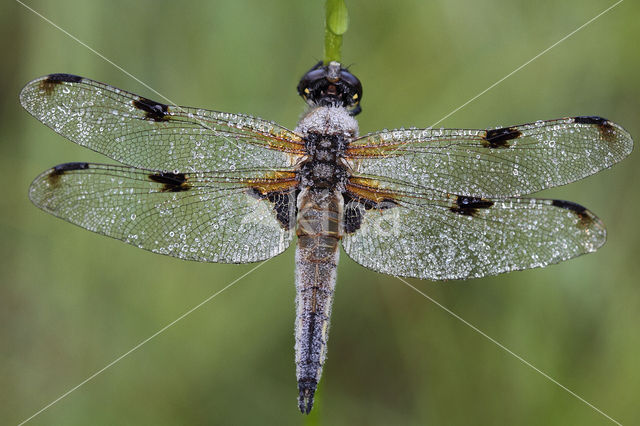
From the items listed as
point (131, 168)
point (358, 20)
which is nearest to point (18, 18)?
point (131, 168)

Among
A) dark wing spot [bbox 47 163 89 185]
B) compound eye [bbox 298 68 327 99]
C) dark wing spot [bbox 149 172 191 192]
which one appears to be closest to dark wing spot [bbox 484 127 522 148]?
compound eye [bbox 298 68 327 99]

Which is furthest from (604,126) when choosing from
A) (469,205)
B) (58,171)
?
(58,171)

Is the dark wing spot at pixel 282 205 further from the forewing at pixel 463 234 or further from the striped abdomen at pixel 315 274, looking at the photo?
the forewing at pixel 463 234

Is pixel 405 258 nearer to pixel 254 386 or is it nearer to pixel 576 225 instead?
pixel 576 225

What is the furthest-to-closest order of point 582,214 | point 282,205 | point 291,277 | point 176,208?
1. point 291,277
2. point 282,205
3. point 176,208
4. point 582,214

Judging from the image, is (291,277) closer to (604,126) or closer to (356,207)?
Answer: (356,207)

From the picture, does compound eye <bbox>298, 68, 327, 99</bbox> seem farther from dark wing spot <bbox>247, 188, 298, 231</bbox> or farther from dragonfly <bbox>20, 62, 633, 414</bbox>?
dark wing spot <bbox>247, 188, 298, 231</bbox>
